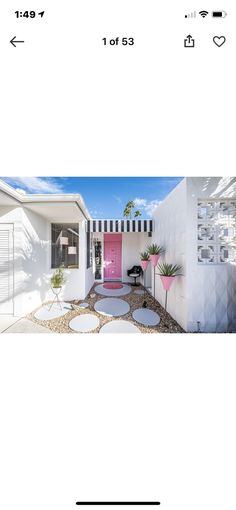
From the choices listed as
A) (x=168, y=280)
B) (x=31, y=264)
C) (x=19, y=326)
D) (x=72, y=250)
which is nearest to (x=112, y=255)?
(x=72, y=250)

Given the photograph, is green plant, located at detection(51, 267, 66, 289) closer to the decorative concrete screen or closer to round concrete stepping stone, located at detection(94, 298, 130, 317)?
round concrete stepping stone, located at detection(94, 298, 130, 317)

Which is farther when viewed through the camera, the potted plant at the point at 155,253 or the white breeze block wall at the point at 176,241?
the potted plant at the point at 155,253

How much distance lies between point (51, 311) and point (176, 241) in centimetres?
309

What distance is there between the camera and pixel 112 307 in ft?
12.5

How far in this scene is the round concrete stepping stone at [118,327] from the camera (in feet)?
9.03

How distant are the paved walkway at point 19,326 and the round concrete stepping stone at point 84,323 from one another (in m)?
0.46

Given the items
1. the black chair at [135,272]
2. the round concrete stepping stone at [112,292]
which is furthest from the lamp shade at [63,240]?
the black chair at [135,272]

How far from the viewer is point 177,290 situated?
133 inches

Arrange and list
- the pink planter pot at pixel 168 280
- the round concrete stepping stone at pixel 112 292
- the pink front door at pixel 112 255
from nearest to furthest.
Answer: the pink planter pot at pixel 168 280, the round concrete stepping stone at pixel 112 292, the pink front door at pixel 112 255
